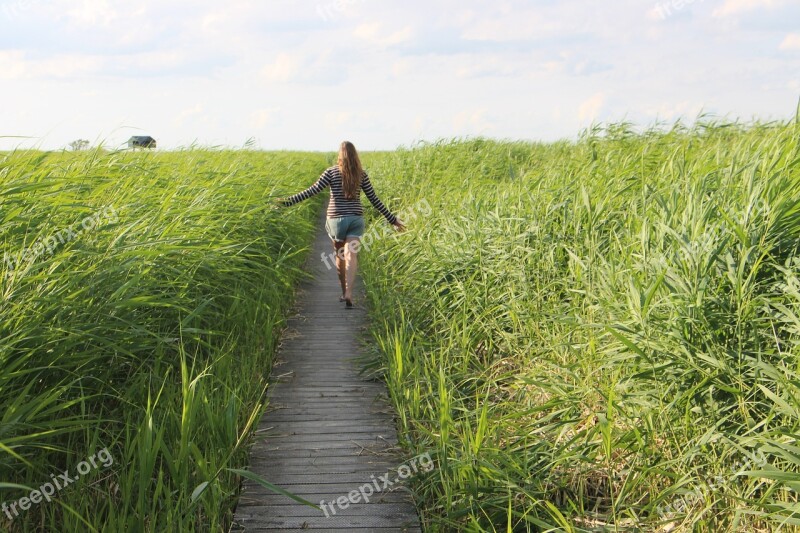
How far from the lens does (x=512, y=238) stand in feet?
19.7

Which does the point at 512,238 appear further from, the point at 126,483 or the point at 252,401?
the point at 126,483

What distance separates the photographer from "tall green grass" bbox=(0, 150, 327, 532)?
130 inches

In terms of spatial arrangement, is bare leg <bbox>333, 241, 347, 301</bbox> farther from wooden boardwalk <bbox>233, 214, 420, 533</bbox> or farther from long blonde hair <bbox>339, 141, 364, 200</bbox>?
wooden boardwalk <bbox>233, 214, 420, 533</bbox>

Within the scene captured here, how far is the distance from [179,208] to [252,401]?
2202 millimetres

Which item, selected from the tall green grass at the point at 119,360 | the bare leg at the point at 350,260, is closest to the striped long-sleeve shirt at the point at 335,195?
the bare leg at the point at 350,260

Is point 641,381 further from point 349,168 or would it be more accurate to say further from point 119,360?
point 349,168

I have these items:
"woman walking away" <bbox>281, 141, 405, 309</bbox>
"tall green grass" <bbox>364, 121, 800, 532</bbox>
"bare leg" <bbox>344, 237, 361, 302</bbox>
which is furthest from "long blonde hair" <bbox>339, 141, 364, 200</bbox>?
"tall green grass" <bbox>364, 121, 800, 532</bbox>

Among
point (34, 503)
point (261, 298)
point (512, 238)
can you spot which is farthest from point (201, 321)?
point (512, 238)

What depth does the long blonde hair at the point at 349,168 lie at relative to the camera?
7461 mm

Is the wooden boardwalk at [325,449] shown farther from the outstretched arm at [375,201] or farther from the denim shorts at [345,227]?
the outstretched arm at [375,201]

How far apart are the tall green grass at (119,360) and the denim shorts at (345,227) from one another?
1.74 metres

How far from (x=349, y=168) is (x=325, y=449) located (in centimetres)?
403

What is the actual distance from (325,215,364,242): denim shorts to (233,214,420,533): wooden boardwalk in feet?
5.17

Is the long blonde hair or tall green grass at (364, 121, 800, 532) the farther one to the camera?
the long blonde hair
